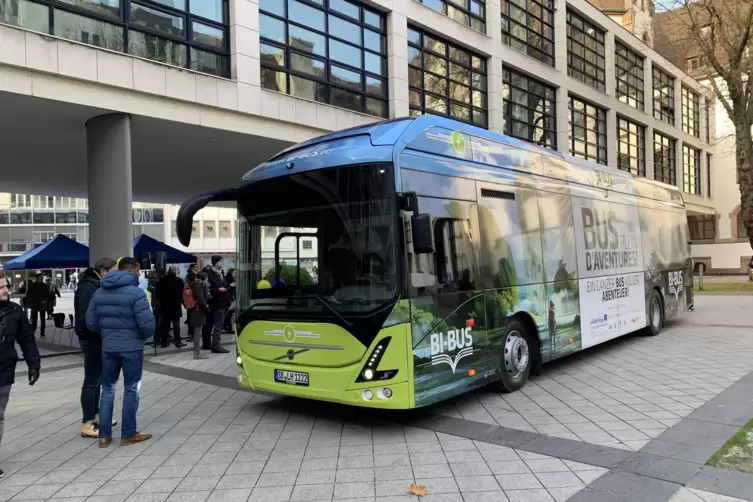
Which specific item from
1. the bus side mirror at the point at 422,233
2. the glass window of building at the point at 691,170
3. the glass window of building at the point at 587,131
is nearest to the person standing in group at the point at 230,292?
the bus side mirror at the point at 422,233

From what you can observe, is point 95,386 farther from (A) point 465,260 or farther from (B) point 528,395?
(B) point 528,395

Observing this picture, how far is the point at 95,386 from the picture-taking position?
589cm

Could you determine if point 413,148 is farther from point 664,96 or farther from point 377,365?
point 664,96

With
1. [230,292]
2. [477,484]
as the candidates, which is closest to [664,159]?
[230,292]

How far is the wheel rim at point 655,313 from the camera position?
11469 millimetres

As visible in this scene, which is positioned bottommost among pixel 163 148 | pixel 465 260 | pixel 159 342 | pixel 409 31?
pixel 159 342

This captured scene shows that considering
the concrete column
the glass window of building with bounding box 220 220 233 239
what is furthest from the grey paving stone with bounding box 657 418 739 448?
the glass window of building with bounding box 220 220 233 239

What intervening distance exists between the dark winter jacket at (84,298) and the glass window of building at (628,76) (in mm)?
29095

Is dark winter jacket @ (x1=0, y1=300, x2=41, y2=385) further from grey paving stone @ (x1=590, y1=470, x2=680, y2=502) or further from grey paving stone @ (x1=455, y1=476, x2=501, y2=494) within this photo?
grey paving stone @ (x1=590, y1=470, x2=680, y2=502)

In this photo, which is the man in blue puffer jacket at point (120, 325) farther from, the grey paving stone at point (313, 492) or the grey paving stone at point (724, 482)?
the grey paving stone at point (724, 482)

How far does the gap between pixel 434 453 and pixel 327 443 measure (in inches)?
42.7

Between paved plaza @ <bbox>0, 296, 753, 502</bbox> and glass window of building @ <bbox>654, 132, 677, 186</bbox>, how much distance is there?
28.2m

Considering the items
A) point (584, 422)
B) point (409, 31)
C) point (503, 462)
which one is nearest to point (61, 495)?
point (503, 462)

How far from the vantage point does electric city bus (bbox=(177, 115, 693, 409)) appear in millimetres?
5453
